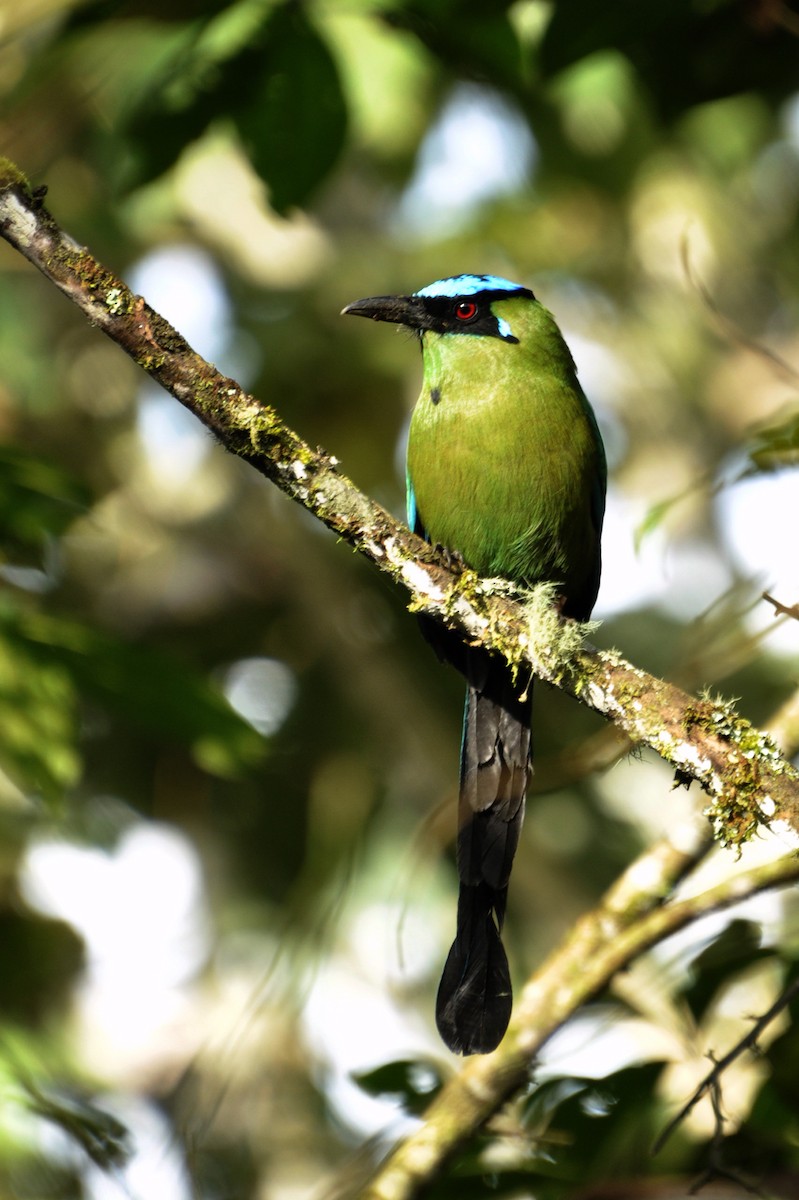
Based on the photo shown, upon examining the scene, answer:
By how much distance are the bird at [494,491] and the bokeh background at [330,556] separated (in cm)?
14

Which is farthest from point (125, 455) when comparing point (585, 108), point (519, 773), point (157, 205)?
point (519, 773)

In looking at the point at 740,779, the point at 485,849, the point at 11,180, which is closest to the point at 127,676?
the point at 11,180

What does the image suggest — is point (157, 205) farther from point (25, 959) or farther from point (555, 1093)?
point (555, 1093)

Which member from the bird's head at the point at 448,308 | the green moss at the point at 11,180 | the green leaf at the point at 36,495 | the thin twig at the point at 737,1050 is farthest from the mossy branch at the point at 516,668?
the bird's head at the point at 448,308

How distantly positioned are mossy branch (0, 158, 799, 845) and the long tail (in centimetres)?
75

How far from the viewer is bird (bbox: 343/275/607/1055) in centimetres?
317

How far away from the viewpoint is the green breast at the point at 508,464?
3361 mm

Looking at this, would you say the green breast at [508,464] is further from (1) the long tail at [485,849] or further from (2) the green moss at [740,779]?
(2) the green moss at [740,779]

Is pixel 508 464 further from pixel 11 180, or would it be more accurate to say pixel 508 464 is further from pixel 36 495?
pixel 11 180

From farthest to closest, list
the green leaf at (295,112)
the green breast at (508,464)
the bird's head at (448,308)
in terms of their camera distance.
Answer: the bird's head at (448,308), the green breast at (508,464), the green leaf at (295,112)

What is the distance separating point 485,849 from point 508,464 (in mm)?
967

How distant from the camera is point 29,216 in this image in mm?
2246

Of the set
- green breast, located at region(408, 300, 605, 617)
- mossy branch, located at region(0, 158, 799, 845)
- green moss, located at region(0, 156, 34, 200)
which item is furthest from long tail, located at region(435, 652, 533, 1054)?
green moss, located at region(0, 156, 34, 200)

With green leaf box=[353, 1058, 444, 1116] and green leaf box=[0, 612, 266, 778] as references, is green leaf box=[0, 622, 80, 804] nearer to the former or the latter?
green leaf box=[0, 612, 266, 778]
